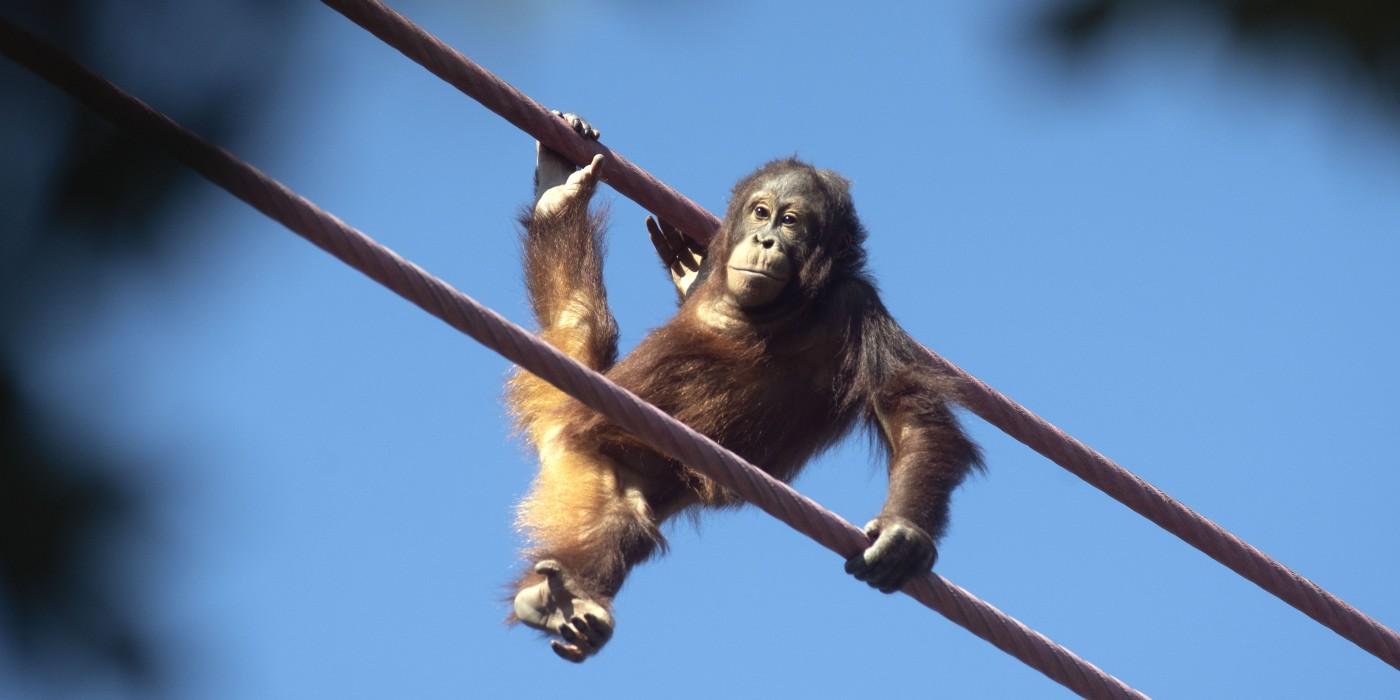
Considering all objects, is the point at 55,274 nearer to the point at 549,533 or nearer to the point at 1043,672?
the point at 1043,672

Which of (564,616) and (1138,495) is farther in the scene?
(1138,495)

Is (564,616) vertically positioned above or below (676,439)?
below

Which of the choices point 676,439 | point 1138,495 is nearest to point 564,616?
point 676,439

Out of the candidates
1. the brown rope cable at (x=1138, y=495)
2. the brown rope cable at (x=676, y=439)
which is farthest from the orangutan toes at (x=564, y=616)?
the brown rope cable at (x=1138, y=495)

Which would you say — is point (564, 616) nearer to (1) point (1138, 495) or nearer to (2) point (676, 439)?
(2) point (676, 439)

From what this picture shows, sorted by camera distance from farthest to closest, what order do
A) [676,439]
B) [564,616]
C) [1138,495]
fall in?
[1138,495] → [564,616] → [676,439]

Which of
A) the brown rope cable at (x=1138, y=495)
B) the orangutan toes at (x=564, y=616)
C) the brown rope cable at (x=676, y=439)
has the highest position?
the brown rope cable at (x=1138, y=495)

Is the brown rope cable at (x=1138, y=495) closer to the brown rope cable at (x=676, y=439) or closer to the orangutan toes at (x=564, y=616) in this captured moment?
the brown rope cable at (x=676, y=439)

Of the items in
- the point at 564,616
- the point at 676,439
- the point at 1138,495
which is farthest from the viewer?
the point at 1138,495

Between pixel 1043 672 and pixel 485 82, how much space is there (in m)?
2.86

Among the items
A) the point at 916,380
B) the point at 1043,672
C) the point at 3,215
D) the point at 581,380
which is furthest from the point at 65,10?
the point at 916,380

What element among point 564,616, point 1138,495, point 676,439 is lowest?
point 564,616

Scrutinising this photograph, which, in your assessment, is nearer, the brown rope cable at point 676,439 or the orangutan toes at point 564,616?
the brown rope cable at point 676,439

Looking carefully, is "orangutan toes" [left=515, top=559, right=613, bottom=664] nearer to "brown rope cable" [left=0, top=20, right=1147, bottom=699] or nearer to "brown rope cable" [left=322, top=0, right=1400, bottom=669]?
"brown rope cable" [left=0, top=20, right=1147, bottom=699]
